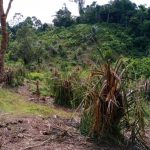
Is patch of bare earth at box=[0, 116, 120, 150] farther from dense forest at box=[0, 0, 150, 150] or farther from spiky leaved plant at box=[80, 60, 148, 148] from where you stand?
spiky leaved plant at box=[80, 60, 148, 148]

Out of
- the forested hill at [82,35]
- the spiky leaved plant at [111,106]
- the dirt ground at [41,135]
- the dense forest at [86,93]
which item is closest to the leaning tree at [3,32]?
the dense forest at [86,93]

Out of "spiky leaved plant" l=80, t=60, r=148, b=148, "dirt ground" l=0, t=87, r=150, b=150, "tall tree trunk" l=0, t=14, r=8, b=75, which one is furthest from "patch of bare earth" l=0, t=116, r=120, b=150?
"tall tree trunk" l=0, t=14, r=8, b=75

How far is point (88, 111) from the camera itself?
19.1 ft

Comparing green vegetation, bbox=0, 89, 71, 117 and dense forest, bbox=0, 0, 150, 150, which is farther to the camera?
green vegetation, bbox=0, 89, 71, 117

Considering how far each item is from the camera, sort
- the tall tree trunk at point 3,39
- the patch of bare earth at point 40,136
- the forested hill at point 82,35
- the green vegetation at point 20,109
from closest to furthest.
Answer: the patch of bare earth at point 40,136, the green vegetation at point 20,109, the tall tree trunk at point 3,39, the forested hill at point 82,35

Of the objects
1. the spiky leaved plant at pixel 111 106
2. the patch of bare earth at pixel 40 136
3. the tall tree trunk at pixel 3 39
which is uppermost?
the tall tree trunk at pixel 3 39

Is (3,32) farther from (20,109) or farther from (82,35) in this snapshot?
(82,35)

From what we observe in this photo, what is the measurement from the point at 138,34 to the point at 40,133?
28.2 meters

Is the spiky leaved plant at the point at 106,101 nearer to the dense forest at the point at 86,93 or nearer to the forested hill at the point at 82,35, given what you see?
the dense forest at the point at 86,93

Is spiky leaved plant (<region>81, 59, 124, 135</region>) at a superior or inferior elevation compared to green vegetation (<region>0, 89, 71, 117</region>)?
superior

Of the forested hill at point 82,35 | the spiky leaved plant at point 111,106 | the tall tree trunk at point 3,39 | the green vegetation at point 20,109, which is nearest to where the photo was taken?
the spiky leaved plant at point 111,106

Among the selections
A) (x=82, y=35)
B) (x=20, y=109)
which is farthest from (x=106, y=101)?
(x=82, y=35)

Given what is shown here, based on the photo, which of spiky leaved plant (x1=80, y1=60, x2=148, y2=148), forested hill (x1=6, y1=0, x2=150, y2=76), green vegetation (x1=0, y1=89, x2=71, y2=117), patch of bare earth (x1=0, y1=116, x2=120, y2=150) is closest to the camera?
patch of bare earth (x1=0, y1=116, x2=120, y2=150)

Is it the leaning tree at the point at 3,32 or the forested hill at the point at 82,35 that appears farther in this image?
the forested hill at the point at 82,35
